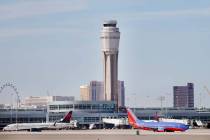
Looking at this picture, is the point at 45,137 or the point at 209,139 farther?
the point at 45,137

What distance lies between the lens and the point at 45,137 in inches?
5925

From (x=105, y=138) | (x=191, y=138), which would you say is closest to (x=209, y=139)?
(x=191, y=138)

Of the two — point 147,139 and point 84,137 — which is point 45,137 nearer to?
point 84,137

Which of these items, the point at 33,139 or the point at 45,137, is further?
the point at 45,137

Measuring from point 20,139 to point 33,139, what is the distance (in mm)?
2349

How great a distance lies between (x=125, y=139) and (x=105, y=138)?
4.13 m

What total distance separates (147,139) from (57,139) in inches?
611

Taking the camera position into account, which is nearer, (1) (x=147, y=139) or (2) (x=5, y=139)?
(2) (x=5, y=139)

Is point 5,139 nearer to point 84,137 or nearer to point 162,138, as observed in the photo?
point 84,137

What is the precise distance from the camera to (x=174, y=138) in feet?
479

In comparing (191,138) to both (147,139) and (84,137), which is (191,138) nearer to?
(147,139)

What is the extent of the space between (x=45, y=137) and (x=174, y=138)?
2309 cm

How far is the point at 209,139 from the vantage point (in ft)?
463

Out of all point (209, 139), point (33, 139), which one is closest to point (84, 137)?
point (33, 139)
